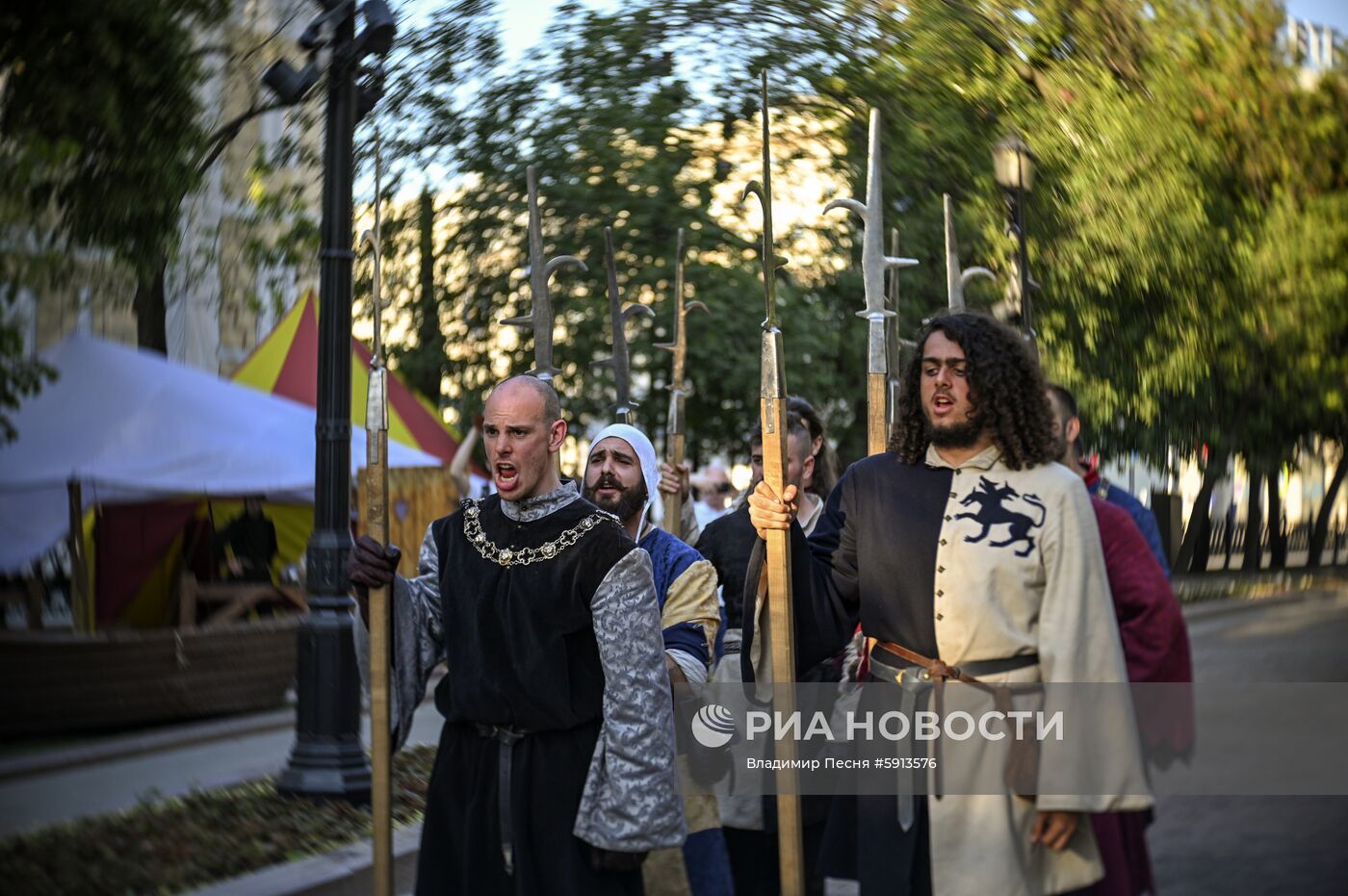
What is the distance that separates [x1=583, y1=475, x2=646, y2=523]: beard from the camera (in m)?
4.20

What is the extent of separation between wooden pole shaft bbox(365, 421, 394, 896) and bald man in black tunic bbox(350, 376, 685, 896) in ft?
0.36

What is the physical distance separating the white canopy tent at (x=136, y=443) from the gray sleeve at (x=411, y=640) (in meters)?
1.89

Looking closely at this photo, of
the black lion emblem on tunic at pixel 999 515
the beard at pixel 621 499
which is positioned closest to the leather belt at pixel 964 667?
the black lion emblem on tunic at pixel 999 515

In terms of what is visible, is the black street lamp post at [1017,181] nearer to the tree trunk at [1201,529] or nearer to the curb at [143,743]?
the tree trunk at [1201,529]

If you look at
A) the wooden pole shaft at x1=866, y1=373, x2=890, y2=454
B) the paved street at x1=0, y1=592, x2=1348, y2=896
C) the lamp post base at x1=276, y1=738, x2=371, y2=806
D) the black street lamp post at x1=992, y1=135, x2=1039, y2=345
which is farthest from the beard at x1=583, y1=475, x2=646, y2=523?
the black street lamp post at x1=992, y1=135, x2=1039, y2=345

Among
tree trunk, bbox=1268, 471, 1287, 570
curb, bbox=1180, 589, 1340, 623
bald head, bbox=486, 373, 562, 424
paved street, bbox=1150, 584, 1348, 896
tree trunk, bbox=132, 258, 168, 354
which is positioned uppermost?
tree trunk, bbox=132, 258, 168, 354

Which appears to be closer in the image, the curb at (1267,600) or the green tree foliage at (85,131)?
the green tree foliage at (85,131)

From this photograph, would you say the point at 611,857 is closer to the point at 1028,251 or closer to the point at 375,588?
the point at 375,588

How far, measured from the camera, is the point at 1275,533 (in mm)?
6027

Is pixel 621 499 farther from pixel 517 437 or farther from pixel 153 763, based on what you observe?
pixel 153 763

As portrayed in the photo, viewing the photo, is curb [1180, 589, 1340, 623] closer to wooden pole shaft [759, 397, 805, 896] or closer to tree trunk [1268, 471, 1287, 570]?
tree trunk [1268, 471, 1287, 570]

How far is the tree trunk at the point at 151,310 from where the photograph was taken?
549 centimetres

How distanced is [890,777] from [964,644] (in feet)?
1.22

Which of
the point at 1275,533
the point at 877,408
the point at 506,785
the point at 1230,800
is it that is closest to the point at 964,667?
the point at 506,785
